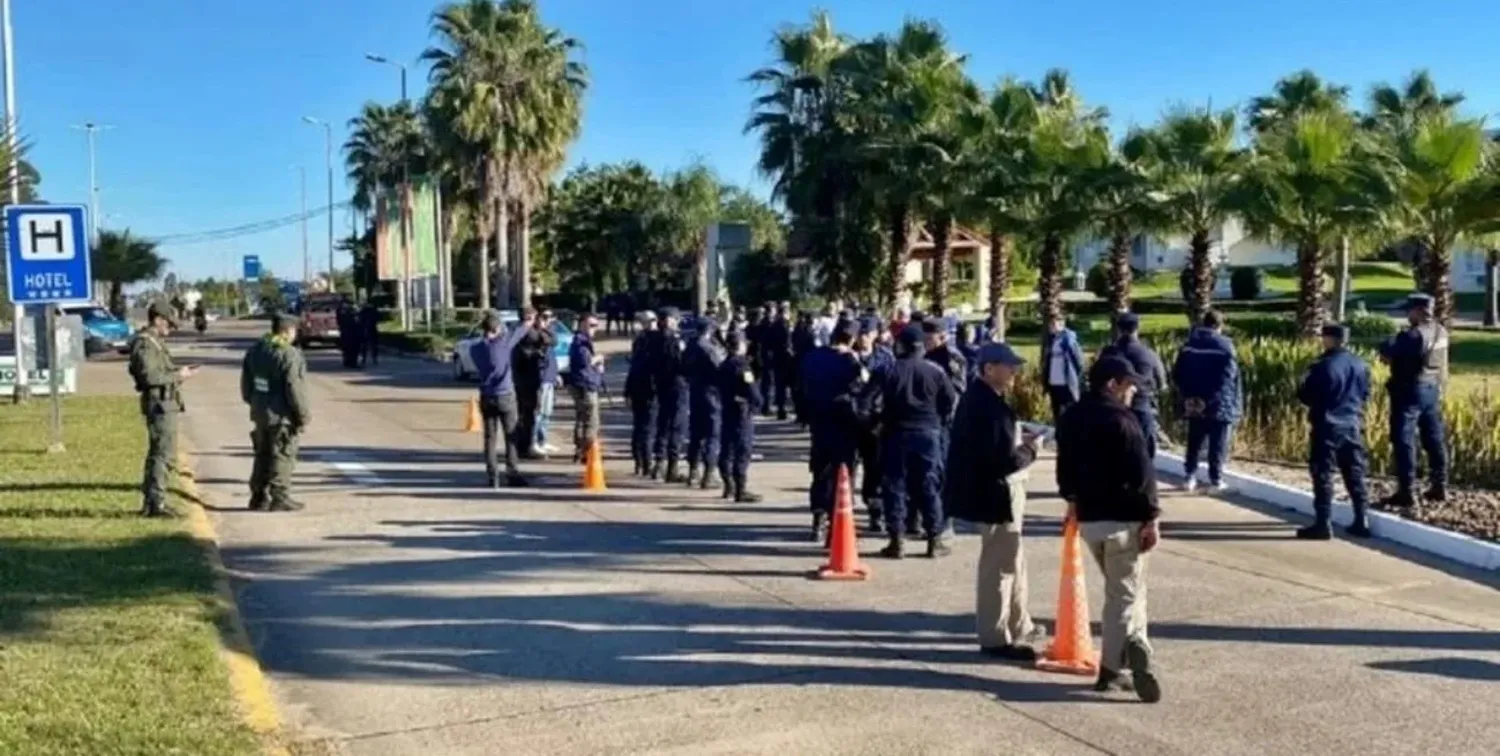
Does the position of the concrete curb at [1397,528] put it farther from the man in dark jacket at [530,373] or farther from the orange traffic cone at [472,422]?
the orange traffic cone at [472,422]

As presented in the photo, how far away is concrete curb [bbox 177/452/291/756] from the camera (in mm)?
6746

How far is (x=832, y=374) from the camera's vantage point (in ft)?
38.3

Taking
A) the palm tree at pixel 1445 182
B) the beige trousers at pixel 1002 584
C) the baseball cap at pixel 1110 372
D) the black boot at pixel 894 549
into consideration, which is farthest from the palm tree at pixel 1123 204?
the baseball cap at pixel 1110 372

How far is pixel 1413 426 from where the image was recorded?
40.9 feet

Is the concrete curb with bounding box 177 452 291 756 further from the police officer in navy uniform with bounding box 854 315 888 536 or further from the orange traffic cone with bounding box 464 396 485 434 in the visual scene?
the orange traffic cone with bounding box 464 396 485 434

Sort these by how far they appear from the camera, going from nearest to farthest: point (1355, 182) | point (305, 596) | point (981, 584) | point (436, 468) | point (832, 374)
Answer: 1. point (981, 584)
2. point (305, 596)
3. point (832, 374)
4. point (436, 468)
5. point (1355, 182)

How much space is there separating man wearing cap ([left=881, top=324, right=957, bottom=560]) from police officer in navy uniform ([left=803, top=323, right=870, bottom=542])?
57cm

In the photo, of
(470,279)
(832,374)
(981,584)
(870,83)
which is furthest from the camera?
(470,279)

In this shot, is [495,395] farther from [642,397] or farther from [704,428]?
[704,428]

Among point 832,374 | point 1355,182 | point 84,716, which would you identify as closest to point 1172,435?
point 1355,182

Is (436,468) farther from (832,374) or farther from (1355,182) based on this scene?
(1355,182)

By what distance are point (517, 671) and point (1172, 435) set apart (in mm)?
11888

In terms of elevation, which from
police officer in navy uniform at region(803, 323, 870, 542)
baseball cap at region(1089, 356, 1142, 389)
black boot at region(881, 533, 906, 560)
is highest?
baseball cap at region(1089, 356, 1142, 389)

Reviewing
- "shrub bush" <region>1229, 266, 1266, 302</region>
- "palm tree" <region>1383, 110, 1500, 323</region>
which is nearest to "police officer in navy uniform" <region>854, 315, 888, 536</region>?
"palm tree" <region>1383, 110, 1500, 323</region>
